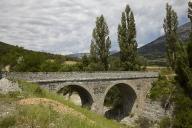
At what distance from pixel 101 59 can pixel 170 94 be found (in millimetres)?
14362

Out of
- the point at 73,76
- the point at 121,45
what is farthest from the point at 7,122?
the point at 121,45

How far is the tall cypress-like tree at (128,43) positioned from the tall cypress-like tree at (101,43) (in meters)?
2.41

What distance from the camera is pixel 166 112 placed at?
4234 centimetres

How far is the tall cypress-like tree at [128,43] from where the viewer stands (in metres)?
51.5

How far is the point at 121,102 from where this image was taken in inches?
2076

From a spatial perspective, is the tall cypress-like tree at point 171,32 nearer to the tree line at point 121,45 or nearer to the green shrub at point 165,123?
the tree line at point 121,45

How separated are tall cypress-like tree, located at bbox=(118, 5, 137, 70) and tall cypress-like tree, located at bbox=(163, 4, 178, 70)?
5228 millimetres

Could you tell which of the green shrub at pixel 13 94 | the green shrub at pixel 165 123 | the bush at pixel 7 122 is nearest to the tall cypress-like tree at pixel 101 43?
the green shrub at pixel 165 123

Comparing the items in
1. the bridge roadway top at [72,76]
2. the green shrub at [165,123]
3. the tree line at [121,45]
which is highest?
the tree line at [121,45]

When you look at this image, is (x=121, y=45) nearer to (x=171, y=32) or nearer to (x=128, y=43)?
(x=128, y=43)

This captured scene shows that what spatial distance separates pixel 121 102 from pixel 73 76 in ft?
59.8

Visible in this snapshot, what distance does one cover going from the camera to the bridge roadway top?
30.7m

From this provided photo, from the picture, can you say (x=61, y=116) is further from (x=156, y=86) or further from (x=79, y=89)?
(x=156, y=86)

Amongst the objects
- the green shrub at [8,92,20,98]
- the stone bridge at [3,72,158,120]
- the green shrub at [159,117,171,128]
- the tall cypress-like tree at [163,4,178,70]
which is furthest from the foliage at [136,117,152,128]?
the green shrub at [8,92,20,98]
